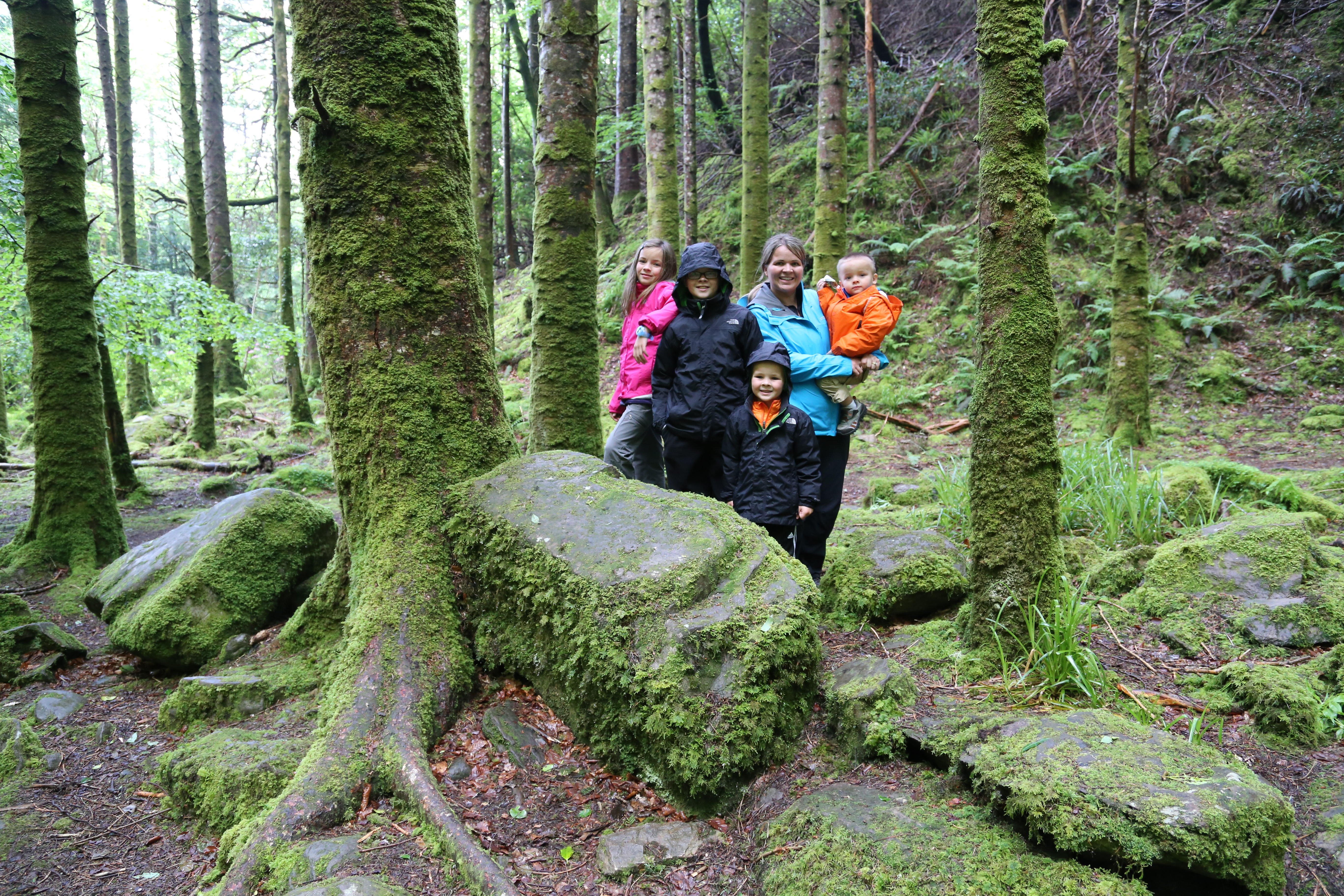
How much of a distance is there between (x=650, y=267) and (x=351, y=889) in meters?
4.15

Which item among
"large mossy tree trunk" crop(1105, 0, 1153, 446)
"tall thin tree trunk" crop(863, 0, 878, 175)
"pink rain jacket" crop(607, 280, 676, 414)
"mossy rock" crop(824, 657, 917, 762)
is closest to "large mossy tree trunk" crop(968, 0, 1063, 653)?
"mossy rock" crop(824, 657, 917, 762)

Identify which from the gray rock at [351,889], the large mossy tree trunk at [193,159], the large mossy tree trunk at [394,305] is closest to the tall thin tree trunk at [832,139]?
the large mossy tree trunk at [394,305]

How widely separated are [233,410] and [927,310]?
20324mm

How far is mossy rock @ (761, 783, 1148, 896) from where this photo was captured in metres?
2.30

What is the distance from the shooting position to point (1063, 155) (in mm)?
14297

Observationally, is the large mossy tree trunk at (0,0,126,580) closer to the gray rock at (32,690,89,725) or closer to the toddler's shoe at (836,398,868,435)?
the gray rock at (32,690,89,725)

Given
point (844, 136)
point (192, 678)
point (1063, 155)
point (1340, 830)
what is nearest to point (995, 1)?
point (1340, 830)

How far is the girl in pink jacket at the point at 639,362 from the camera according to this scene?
523cm

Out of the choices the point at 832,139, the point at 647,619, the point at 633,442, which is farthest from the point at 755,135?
the point at 647,619

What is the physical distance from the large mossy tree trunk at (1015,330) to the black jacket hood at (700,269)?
1629mm

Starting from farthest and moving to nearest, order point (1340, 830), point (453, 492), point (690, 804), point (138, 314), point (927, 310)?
point (927, 310)
point (138, 314)
point (453, 492)
point (690, 804)
point (1340, 830)

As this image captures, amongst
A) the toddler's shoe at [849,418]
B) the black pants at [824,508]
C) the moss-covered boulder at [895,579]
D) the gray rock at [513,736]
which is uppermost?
the toddler's shoe at [849,418]

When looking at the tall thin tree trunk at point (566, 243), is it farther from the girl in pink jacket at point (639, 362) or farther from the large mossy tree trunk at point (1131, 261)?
the large mossy tree trunk at point (1131, 261)

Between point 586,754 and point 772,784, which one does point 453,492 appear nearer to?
point 586,754
